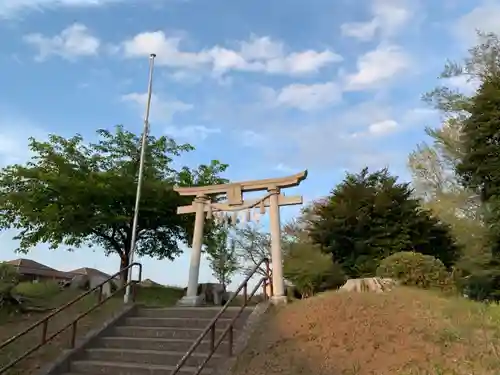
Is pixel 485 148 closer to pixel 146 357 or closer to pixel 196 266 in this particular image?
pixel 196 266

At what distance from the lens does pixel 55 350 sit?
8.24m

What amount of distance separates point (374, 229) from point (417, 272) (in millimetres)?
3697

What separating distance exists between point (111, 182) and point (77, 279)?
11.2ft

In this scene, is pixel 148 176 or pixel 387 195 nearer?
pixel 387 195

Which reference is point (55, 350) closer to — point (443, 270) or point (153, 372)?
point (153, 372)

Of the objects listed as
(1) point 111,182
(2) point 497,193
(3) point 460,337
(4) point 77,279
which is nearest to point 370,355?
(3) point 460,337

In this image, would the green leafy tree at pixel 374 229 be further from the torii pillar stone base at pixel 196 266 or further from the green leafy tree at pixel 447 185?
the torii pillar stone base at pixel 196 266

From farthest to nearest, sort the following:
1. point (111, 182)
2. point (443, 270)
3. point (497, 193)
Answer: point (111, 182), point (497, 193), point (443, 270)

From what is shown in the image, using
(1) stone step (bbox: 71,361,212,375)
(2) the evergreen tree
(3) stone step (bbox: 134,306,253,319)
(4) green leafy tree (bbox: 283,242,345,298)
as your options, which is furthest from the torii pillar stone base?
(2) the evergreen tree

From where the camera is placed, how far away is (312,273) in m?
11.9

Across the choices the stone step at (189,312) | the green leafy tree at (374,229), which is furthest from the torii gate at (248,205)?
the green leafy tree at (374,229)

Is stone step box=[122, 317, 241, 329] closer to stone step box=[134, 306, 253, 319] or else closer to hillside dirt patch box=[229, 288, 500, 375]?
stone step box=[134, 306, 253, 319]

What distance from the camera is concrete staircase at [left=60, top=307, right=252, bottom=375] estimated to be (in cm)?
726

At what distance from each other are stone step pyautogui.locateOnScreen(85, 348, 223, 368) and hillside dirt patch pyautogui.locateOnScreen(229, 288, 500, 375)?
748 millimetres
